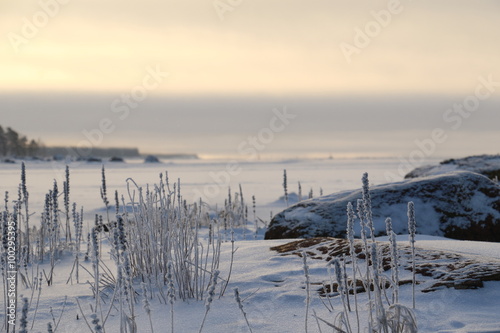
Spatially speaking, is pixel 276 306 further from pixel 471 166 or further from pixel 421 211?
pixel 471 166

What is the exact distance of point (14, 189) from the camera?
14.9m

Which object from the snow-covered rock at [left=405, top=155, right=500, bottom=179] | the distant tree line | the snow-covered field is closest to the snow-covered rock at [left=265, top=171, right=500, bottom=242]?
the snow-covered field

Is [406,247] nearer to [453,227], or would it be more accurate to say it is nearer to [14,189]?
[453,227]

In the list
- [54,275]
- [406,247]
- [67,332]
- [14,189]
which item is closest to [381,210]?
[406,247]

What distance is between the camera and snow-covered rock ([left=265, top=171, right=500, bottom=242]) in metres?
6.17

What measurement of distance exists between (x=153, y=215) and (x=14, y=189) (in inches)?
490

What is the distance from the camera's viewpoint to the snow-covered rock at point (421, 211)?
6.17 meters

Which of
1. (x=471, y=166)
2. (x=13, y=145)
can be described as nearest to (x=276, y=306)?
(x=471, y=166)

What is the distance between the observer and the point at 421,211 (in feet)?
20.7

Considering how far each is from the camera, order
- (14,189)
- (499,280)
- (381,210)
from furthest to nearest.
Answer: (14,189), (381,210), (499,280)

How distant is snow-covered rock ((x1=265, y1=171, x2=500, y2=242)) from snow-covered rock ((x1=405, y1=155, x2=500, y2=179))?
4.88m

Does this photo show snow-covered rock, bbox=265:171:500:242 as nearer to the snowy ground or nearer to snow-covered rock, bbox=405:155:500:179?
the snowy ground

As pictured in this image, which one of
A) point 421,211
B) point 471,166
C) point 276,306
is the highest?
point 471,166

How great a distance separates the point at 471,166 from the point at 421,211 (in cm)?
624
